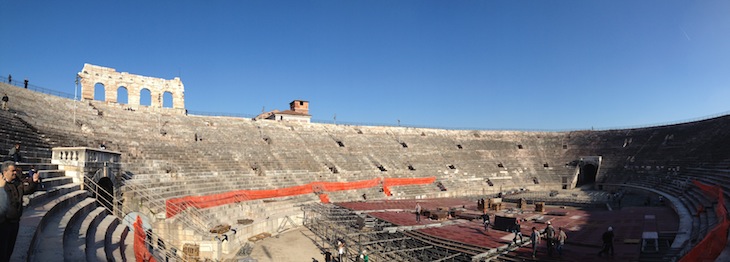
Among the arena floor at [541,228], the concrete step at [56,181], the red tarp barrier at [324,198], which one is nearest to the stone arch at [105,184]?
the concrete step at [56,181]

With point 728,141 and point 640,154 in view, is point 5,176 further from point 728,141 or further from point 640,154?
point 640,154

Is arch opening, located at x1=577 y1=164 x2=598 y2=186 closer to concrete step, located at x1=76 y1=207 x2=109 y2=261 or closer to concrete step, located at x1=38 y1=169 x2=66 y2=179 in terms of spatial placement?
concrete step, located at x1=76 y1=207 x2=109 y2=261

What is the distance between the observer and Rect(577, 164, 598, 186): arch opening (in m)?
46.3

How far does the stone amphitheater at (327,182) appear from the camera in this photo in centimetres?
1297

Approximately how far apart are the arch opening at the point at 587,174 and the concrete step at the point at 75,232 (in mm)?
49330

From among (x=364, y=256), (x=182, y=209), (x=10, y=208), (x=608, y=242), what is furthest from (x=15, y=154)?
(x=608, y=242)

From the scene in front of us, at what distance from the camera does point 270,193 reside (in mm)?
27359

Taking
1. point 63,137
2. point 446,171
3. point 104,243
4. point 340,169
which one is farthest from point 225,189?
point 446,171

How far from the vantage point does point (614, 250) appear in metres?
14.3

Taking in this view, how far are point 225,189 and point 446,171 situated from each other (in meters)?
26.1

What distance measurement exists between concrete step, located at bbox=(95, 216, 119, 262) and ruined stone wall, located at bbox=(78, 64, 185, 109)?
24.9m

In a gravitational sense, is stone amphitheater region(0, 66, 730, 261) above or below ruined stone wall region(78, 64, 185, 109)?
below

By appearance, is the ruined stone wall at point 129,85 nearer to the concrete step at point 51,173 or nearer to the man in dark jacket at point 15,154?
the concrete step at point 51,173

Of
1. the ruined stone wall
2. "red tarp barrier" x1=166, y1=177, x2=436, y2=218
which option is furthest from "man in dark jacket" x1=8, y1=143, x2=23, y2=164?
the ruined stone wall
